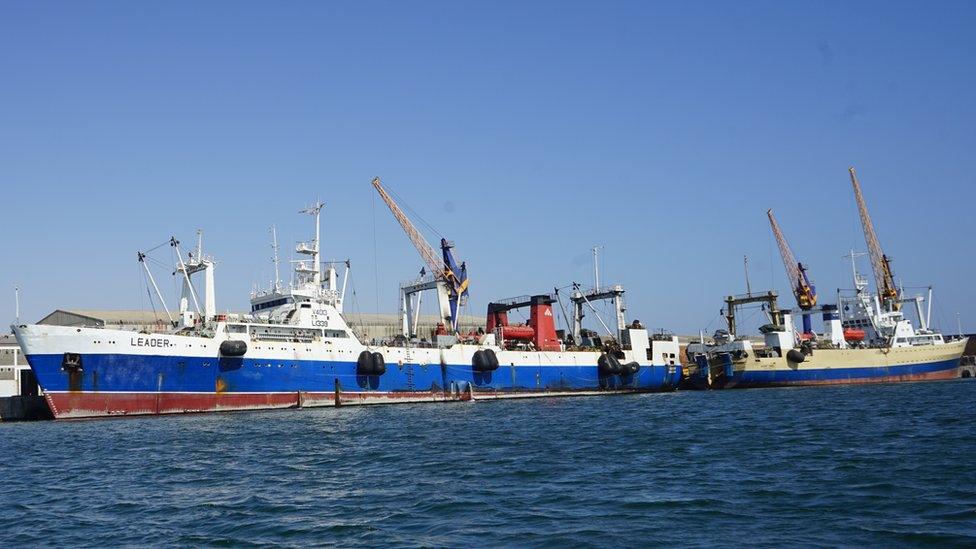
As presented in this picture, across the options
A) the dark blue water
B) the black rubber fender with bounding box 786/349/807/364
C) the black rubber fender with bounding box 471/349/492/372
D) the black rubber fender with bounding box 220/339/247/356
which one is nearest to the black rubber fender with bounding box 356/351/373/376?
the black rubber fender with bounding box 220/339/247/356

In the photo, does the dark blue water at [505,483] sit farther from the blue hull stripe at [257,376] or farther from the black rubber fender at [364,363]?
the black rubber fender at [364,363]

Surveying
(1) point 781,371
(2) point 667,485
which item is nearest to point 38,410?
(2) point 667,485

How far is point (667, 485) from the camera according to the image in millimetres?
23219

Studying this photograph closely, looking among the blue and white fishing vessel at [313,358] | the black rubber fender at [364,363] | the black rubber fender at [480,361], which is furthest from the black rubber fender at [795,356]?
the black rubber fender at [364,363]

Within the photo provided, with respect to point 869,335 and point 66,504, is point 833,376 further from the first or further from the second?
point 66,504

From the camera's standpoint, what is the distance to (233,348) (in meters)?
53.7

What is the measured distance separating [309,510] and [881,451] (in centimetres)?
1929

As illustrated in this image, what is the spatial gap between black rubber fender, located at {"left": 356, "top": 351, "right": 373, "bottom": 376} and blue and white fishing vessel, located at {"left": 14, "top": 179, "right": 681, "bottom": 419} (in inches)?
3.0

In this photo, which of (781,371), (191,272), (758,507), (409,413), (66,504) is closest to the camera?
(758,507)

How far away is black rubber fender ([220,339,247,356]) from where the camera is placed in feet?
176

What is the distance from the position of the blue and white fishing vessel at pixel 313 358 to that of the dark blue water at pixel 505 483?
25.6ft

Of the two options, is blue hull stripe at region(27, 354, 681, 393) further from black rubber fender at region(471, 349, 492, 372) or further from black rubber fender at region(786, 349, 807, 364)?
black rubber fender at region(786, 349, 807, 364)

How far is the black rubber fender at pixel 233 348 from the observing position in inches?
2114

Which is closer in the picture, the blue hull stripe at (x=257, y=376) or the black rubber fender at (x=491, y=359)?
the blue hull stripe at (x=257, y=376)
